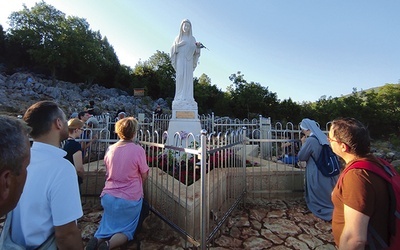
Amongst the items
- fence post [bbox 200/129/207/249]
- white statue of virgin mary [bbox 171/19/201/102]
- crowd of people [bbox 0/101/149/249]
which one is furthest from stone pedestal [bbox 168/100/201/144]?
crowd of people [bbox 0/101/149/249]

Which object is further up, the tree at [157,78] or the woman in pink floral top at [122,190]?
the tree at [157,78]

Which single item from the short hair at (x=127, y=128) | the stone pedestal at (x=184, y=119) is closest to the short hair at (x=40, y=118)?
the short hair at (x=127, y=128)

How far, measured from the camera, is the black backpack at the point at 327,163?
3619 millimetres

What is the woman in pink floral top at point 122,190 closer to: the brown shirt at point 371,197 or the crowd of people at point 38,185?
the crowd of people at point 38,185

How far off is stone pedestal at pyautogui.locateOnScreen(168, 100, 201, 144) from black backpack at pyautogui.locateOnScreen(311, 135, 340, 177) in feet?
13.1

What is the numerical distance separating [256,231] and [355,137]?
221 centimetres

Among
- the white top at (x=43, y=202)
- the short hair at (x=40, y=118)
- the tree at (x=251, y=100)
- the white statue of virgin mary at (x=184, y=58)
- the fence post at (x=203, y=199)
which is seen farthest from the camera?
the tree at (x=251, y=100)

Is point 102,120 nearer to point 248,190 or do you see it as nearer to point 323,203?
point 248,190

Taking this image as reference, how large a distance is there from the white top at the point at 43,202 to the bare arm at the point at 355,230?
1757mm

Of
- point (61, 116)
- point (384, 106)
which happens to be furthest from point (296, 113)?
point (61, 116)

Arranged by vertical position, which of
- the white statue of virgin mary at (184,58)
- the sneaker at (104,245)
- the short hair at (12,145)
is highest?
the white statue of virgin mary at (184,58)

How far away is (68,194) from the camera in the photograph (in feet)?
4.38

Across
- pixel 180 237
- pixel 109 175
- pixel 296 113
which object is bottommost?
pixel 180 237

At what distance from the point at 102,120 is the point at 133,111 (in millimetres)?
13200
